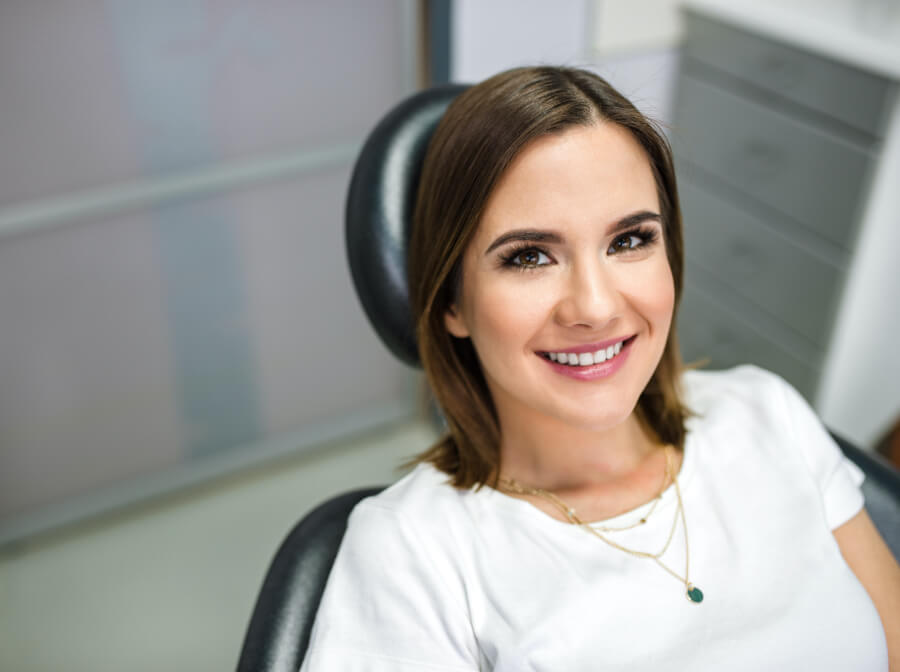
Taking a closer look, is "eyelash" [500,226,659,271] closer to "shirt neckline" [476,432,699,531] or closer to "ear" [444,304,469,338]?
"ear" [444,304,469,338]

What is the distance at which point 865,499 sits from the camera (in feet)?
3.90

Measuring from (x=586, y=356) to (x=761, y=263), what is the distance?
136 cm

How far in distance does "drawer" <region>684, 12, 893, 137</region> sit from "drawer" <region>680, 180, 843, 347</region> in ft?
1.00

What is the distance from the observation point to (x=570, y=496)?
1113 mm

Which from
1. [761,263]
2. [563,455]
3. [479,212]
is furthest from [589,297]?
[761,263]

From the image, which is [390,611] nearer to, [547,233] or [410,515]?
[410,515]

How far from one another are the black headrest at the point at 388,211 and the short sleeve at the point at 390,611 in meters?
0.26

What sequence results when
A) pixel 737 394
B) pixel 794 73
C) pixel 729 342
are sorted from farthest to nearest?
pixel 729 342, pixel 794 73, pixel 737 394

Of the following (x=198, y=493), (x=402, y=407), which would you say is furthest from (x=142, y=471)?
(x=402, y=407)

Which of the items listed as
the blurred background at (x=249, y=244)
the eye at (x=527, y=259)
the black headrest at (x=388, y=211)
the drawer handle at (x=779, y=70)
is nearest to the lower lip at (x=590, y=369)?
the eye at (x=527, y=259)

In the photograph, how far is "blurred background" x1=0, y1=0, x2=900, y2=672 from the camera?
6.03 ft

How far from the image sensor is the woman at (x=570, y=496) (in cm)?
94

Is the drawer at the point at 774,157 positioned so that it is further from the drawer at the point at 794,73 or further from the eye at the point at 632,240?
the eye at the point at 632,240

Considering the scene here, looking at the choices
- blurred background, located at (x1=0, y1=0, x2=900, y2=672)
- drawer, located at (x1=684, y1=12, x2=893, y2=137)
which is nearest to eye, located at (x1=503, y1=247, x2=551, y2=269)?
blurred background, located at (x1=0, y1=0, x2=900, y2=672)
